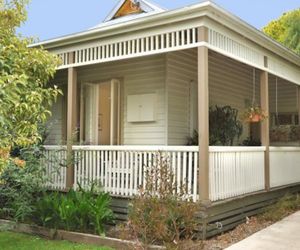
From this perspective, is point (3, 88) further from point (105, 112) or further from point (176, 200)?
point (105, 112)

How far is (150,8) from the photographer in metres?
12.4

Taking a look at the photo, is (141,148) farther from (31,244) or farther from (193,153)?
(31,244)

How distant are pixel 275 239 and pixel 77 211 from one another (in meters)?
3.51

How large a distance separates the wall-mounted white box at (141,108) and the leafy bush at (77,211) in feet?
9.07

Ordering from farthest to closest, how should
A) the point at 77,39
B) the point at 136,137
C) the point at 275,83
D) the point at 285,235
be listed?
the point at 275,83 < the point at 136,137 < the point at 77,39 < the point at 285,235

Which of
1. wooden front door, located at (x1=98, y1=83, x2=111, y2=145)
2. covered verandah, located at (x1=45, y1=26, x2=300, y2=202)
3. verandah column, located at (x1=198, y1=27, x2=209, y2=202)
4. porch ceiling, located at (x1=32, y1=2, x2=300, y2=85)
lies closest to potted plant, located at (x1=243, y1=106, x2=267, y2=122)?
covered verandah, located at (x1=45, y1=26, x2=300, y2=202)

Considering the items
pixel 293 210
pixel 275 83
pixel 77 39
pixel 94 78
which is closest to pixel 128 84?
pixel 94 78

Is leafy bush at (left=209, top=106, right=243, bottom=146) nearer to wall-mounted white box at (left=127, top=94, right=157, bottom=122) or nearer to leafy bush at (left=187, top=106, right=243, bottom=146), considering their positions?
leafy bush at (left=187, top=106, right=243, bottom=146)

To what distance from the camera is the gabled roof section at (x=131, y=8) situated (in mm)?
12543

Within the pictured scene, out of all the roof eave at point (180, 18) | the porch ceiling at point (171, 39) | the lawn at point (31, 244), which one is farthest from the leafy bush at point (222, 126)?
the lawn at point (31, 244)

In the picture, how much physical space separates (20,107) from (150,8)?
25.0 feet

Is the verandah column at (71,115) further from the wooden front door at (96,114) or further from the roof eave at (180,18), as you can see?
the wooden front door at (96,114)

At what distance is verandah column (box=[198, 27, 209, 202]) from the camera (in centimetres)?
712

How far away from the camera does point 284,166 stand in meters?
10.8
